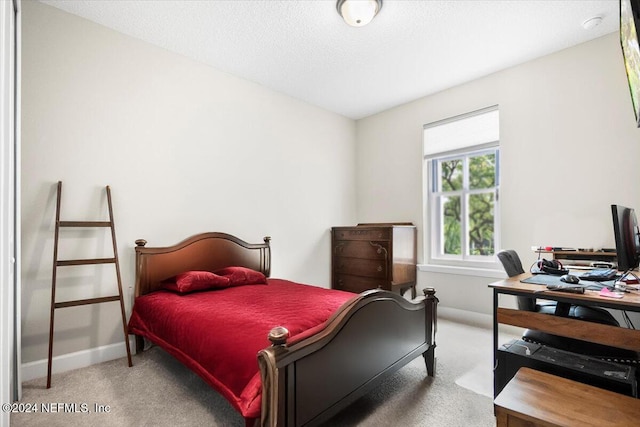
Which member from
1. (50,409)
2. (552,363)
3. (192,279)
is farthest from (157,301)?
(552,363)

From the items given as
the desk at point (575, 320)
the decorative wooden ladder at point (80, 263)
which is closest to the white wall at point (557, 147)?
the desk at point (575, 320)

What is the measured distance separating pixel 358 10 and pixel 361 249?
2580mm

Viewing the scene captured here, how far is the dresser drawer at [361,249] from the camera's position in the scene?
3645 mm

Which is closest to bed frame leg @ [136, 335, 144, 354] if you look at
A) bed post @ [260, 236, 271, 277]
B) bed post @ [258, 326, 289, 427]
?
bed post @ [260, 236, 271, 277]

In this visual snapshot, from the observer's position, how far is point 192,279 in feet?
8.21

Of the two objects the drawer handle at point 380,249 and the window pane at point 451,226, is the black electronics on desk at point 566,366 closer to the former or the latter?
the drawer handle at point 380,249

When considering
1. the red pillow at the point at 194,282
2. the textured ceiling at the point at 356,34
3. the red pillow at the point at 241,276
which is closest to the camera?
the textured ceiling at the point at 356,34

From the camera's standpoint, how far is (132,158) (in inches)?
106

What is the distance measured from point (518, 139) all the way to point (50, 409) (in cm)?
435

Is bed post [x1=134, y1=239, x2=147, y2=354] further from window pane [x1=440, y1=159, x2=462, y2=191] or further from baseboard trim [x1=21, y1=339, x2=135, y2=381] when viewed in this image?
window pane [x1=440, y1=159, x2=462, y2=191]

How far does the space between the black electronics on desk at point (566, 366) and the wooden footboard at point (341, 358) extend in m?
0.54

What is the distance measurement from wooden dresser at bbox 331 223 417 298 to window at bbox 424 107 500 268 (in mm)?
357

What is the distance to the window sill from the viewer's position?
10.7ft

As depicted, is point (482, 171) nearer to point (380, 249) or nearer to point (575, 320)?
point (380, 249)
